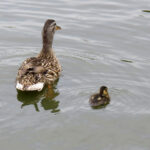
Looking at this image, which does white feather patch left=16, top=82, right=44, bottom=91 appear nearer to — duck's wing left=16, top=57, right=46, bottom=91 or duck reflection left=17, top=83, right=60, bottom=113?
duck's wing left=16, top=57, right=46, bottom=91

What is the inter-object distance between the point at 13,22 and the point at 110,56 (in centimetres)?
321

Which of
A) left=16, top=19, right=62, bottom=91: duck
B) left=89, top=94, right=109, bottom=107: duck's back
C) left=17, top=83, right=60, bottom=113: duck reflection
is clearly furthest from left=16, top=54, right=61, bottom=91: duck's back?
left=89, top=94, right=109, bottom=107: duck's back

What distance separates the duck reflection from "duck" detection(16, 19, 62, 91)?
141 millimetres

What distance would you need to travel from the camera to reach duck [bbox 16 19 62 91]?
279 inches

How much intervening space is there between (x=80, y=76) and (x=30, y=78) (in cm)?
116

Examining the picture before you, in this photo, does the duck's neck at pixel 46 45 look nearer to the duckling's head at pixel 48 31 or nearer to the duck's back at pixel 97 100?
the duckling's head at pixel 48 31

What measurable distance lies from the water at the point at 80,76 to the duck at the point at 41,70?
0.20 m

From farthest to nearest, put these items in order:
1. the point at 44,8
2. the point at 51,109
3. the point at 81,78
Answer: the point at 44,8 < the point at 81,78 < the point at 51,109

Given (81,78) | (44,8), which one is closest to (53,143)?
(81,78)

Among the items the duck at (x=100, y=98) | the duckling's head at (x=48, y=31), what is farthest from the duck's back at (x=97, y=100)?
the duckling's head at (x=48, y=31)

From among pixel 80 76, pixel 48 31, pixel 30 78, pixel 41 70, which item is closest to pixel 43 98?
pixel 30 78

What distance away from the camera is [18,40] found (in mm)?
9742

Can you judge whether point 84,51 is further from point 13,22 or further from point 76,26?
point 13,22

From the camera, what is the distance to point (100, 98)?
6.70 m
